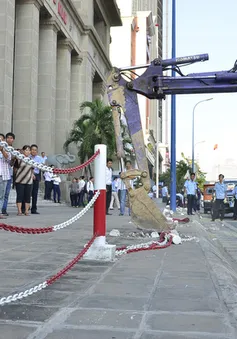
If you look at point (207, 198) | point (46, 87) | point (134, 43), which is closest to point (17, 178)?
point (46, 87)

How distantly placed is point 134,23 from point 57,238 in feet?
253

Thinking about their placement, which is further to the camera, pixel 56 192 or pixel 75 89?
pixel 75 89

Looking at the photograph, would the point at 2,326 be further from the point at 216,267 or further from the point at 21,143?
the point at 21,143

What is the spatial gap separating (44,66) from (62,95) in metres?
3.10

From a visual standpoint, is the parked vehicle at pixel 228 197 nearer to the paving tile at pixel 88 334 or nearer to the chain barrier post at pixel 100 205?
the chain barrier post at pixel 100 205

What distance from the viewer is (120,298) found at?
3.66 metres

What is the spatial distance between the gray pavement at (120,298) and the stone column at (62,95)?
854 inches

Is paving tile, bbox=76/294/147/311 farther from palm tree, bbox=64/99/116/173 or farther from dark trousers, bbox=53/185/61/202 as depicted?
palm tree, bbox=64/99/116/173

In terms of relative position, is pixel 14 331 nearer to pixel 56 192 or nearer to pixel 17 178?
pixel 17 178

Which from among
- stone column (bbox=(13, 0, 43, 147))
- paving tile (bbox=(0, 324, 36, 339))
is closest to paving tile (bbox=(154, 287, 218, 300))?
paving tile (bbox=(0, 324, 36, 339))

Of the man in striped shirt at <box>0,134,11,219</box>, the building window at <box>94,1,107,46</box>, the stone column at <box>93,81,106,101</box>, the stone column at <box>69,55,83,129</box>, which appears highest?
the building window at <box>94,1,107,46</box>

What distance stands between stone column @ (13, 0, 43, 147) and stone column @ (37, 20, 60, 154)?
2297mm

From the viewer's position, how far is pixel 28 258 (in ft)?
18.0

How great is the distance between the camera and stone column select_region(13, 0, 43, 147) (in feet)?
71.6
